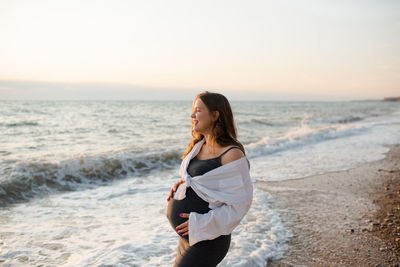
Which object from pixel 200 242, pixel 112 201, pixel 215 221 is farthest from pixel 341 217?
pixel 112 201

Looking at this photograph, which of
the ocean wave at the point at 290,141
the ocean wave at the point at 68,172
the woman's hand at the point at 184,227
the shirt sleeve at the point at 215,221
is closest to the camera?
the shirt sleeve at the point at 215,221

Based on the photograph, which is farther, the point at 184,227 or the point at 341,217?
the point at 341,217

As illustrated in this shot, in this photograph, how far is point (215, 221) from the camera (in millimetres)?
2018

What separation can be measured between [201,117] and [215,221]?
31.1 inches

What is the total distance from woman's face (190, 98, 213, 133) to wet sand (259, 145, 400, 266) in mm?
2582

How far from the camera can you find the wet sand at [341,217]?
407cm

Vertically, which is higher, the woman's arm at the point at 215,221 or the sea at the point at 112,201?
the woman's arm at the point at 215,221

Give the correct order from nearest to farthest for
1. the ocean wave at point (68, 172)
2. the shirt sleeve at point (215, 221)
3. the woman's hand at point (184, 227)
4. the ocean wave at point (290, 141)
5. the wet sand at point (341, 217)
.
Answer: the shirt sleeve at point (215, 221) < the woman's hand at point (184, 227) < the wet sand at point (341, 217) < the ocean wave at point (68, 172) < the ocean wave at point (290, 141)

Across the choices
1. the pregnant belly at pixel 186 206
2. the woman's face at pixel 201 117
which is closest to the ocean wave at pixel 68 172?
the pregnant belly at pixel 186 206

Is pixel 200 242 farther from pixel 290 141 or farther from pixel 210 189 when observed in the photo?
pixel 290 141

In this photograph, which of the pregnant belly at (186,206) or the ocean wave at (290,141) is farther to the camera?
the ocean wave at (290,141)

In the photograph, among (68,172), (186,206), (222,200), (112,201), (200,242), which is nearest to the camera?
(222,200)

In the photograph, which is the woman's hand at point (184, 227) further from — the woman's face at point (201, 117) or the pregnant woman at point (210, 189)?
the woman's face at point (201, 117)

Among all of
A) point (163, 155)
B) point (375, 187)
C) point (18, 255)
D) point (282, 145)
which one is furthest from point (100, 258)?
point (282, 145)
